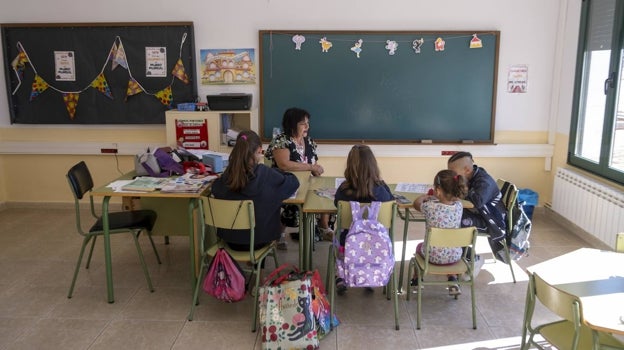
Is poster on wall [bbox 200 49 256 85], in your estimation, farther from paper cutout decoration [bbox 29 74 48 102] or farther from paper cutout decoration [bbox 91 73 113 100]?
paper cutout decoration [bbox 29 74 48 102]

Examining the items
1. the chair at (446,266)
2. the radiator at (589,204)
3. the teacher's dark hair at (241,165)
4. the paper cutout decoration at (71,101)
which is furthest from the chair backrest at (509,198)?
the paper cutout decoration at (71,101)

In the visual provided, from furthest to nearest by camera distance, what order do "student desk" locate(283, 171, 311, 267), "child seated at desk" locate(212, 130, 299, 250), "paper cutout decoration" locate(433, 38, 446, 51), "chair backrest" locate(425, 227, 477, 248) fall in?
"paper cutout decoration" locate(433, 38, 446, 51), "student desk" locate(283, 171, 311, 267), "child seated at desk" locate(212, 130, 299, 250), "chair backrest" locate(425, 227, 477, 248)

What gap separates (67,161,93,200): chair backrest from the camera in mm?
3918

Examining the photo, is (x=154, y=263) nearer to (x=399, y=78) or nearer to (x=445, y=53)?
(x=399, y=78)

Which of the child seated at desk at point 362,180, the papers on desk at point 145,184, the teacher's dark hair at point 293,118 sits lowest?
the papers on desk at point 145,184

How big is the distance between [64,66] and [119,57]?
62 centimetres

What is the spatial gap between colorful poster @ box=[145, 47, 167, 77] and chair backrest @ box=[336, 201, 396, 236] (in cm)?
318

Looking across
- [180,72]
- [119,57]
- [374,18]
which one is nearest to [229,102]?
[180,72]

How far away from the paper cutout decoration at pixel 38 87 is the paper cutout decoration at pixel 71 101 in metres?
0.24

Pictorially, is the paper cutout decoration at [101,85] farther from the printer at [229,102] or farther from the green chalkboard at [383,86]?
the green chalkboard at [383,86]

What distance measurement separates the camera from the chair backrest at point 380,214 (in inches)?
135

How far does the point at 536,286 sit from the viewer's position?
8.27 feet

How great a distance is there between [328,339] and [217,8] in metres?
3.73

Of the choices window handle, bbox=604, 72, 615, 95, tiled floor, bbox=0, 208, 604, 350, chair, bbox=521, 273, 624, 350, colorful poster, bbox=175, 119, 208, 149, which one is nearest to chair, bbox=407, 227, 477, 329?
tiled floor, bbox=0, 208, 604, 350
